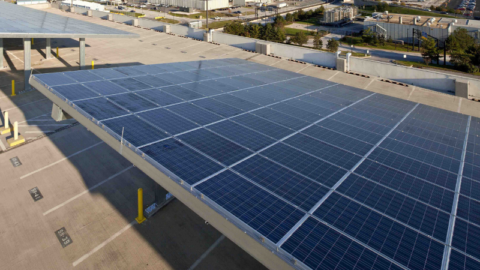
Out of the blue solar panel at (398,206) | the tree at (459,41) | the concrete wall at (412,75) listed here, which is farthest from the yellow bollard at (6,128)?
the tree at (459,41)

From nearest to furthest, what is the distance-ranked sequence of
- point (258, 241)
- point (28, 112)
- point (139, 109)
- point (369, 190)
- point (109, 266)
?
1. point (258, 241)
2. point (369, 190)
3. point (109, 266)
4. point (139, 109)
5. point (28, 112)

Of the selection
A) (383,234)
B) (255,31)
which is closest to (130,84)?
(383,234)

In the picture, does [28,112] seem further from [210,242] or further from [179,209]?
[210,242]

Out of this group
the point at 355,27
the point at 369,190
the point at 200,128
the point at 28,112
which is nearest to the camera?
the point at 369,190

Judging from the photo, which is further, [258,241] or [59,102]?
[59,102]

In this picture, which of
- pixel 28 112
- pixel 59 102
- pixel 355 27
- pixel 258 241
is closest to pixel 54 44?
pixel 28 112

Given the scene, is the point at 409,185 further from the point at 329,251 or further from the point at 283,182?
the point at 329,251
